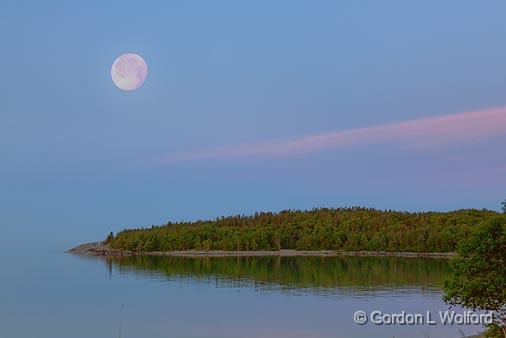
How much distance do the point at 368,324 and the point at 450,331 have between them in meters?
8.22

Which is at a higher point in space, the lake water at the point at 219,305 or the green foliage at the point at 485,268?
the green foliage at the point at 485,268

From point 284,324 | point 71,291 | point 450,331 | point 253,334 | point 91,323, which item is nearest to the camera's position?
point 450,331

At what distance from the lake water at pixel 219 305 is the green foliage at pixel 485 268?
26123 mm

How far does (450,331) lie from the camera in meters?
51.2

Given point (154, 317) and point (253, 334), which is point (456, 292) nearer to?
point (253, 334)

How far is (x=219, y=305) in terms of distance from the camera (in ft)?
257

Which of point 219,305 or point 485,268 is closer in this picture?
point 485,268

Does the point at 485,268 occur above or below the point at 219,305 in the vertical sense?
above

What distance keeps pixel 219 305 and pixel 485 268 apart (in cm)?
5683

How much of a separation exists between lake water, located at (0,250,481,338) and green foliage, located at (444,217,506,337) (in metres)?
26.1

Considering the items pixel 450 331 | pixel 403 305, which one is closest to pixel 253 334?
pixel 450 331

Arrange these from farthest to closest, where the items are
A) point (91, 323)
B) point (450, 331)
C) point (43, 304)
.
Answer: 1. point (43, 304)
2. point (91, 323)
3. point (450, 331)

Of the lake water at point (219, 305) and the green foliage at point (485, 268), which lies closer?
the green foliage at point (485, 268)

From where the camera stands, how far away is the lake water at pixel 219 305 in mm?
56844
